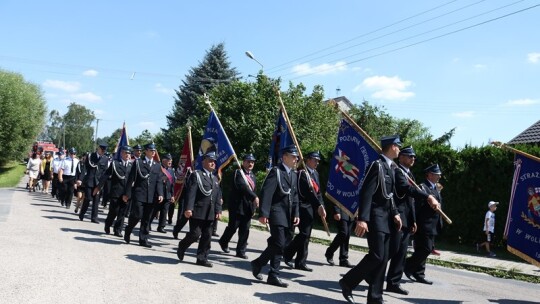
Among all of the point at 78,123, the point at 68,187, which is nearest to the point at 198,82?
the point at 68,187

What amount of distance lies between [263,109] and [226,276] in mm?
20358

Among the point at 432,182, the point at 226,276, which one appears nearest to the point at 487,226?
the point at 432,182

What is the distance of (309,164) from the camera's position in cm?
897

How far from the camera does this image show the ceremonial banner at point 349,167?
8297 millimetres

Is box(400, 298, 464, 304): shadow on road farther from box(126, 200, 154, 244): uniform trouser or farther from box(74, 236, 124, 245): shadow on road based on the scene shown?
box(74, 236, 124, 245): shadow on road

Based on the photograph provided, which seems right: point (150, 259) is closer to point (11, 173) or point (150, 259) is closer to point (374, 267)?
point (374, 267)

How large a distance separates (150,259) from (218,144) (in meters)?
3.85

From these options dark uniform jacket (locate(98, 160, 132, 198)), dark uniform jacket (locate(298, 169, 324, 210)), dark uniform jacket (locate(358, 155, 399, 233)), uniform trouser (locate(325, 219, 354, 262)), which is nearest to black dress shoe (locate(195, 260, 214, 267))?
dark uniform jacket (locate(298, 169, 324, 210))

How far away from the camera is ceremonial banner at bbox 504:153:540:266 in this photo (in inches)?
272

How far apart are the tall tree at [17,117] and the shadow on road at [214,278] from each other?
113 feet

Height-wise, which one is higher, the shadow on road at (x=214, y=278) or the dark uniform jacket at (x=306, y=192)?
the dark uniform jacket at (x=306, y=192)

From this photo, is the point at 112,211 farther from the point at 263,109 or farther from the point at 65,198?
the point at 263,109

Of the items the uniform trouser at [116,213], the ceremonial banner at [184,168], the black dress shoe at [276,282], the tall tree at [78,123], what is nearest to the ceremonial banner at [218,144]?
the ceremonial banner at [184,168]

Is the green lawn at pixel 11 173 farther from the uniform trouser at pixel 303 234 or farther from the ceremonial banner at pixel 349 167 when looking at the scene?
A: the ceremonial banner at pixel 349 167
